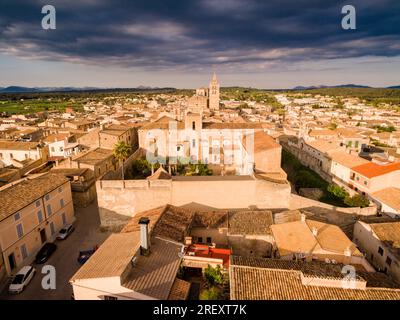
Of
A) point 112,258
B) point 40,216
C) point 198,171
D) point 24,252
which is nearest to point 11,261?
point 24,252

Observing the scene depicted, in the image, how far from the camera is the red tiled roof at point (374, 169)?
33.0 meters

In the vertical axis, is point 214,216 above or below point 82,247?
above

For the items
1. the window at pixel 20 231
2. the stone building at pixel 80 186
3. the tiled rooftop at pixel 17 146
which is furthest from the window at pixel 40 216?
the tiled rooftop at pixel 17 146

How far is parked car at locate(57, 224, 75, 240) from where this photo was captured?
24795mm

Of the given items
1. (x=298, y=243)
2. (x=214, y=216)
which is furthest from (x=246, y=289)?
(x=214, y=216)

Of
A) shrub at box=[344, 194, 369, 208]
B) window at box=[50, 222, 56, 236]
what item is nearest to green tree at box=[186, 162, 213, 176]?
window at box=[50, 222, 56, 236]

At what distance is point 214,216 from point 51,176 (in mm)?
16520

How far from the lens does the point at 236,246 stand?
72.7 ft

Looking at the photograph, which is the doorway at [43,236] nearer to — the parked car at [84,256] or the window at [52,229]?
the window at [52,229]

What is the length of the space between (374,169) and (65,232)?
36.3m

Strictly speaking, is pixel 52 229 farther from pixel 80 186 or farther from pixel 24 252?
pixel 80 186
